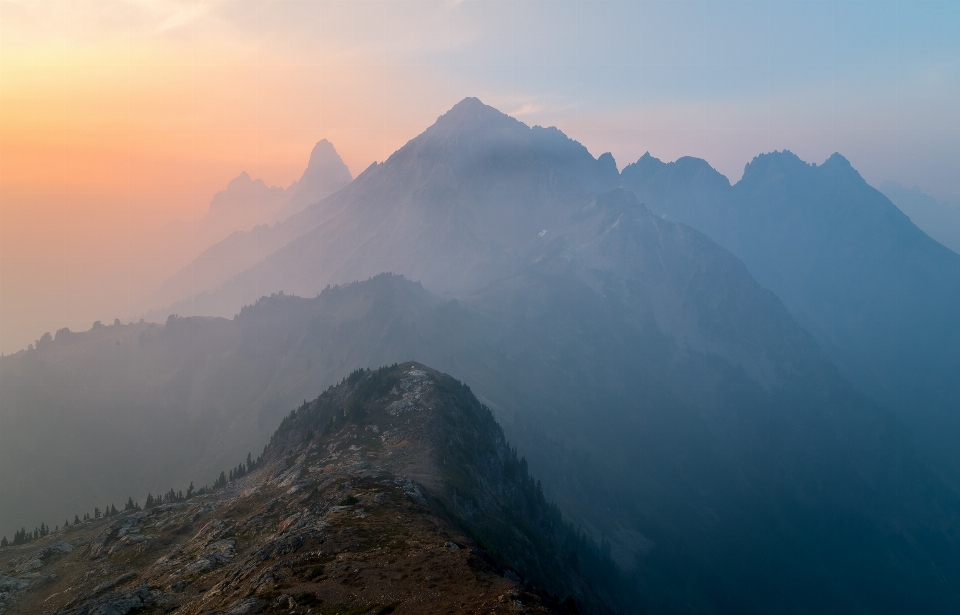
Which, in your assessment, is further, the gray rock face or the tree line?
the tree line

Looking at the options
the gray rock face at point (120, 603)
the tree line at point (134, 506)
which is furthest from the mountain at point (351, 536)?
the tree line at point (134, 506)

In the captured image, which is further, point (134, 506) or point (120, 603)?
point (134, 506)

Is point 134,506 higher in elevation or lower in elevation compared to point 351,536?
lower

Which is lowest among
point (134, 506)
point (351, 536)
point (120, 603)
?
point (134, 506)

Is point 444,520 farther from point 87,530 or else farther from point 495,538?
point 87,530

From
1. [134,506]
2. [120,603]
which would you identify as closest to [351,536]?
[120,603]

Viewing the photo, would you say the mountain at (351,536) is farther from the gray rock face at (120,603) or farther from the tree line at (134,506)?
the tree line at (134,506)

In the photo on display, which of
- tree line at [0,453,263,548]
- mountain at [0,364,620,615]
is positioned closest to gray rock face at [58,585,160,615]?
mountain at [0,364,620,615]

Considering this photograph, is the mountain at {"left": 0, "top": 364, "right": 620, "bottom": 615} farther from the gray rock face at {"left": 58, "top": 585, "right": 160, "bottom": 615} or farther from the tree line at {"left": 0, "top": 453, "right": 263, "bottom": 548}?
the tree line at {"left": 0, "top": 453, "right": 263, "bottom": 548}

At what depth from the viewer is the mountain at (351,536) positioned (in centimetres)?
5050

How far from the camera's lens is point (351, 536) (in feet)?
208

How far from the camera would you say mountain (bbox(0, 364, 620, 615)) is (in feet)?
166

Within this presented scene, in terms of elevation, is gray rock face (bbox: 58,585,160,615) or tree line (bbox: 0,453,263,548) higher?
gray rock face (bbox: 58,585,160,615)

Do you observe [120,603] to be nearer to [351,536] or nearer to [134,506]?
[351,536]
